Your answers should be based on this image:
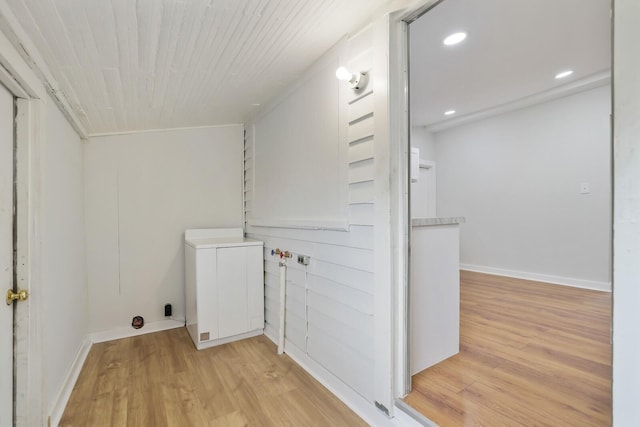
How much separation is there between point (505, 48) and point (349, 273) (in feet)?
7.82

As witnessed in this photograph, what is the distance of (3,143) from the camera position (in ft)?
4.21

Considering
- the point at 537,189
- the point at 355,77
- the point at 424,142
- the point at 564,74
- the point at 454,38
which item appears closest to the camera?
the point at 355,77

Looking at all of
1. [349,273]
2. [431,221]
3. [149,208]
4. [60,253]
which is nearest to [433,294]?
[431,221]

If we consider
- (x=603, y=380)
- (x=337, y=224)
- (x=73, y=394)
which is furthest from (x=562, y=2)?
(x=73, y=394)

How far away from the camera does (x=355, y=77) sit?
1644mm

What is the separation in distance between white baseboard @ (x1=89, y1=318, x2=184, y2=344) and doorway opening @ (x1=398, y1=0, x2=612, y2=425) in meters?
2.42

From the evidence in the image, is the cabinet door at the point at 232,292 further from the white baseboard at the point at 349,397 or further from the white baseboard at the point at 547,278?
the white baseboard at the point at 547,278

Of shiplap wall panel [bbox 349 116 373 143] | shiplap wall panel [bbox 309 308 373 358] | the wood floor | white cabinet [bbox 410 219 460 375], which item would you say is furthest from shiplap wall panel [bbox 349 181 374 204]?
the wood floor

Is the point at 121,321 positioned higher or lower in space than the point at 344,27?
lower

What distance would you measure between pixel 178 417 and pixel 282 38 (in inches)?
86.1

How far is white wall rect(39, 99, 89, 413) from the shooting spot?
1.60 metres

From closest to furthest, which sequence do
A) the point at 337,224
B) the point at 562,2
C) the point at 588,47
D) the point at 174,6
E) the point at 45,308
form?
the point at 174,6 → the point at 45,308 → the point at 337,224 → the point at 562,2 → the point at 588,47

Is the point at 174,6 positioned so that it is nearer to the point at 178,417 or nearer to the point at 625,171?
the point at 625,171

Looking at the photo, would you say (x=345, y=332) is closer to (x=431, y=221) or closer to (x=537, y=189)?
(x=431, y=221)
